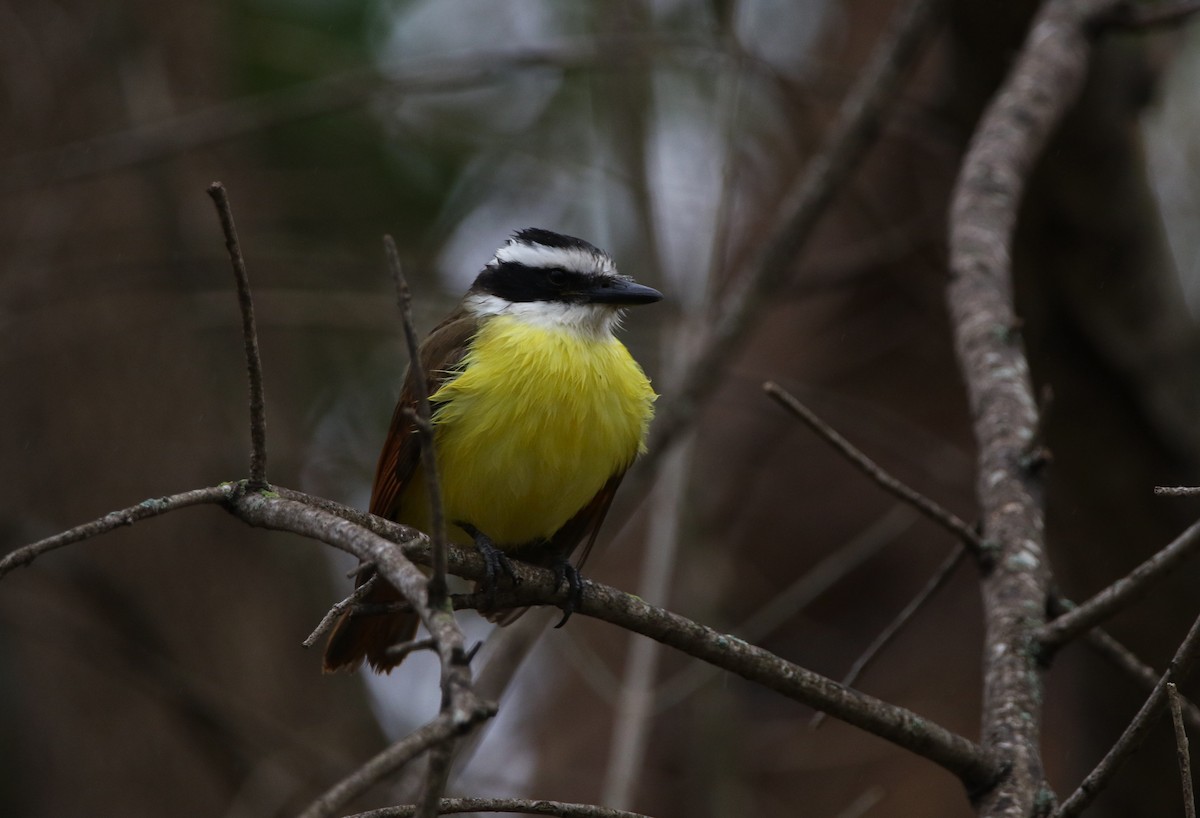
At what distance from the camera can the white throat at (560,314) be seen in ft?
11.6

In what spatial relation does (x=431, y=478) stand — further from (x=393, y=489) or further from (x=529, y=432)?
(x=393, y=489)

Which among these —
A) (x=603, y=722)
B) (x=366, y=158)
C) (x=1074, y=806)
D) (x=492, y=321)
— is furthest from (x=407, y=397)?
(x=366, y=158)

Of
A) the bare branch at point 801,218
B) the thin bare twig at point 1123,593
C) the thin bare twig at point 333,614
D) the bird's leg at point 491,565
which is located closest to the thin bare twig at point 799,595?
the bare branch at point 801,218

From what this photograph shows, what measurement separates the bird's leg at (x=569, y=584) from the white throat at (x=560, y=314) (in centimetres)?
66

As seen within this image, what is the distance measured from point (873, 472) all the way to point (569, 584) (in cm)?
77

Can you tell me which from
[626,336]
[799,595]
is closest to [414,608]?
[799,595]

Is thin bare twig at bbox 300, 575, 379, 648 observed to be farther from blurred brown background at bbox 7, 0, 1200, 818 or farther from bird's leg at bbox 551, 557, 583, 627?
blurred brown background at bbox 7, 0, 1200, 818

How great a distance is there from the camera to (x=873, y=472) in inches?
99.1

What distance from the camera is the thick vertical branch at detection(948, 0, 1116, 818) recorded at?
2.36 m

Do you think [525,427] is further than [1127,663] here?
Yes

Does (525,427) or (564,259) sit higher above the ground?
(564,259)

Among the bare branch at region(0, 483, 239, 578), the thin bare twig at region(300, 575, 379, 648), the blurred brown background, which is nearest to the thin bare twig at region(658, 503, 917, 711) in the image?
the blurred brown background

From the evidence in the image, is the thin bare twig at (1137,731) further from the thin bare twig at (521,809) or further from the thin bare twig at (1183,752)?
the thin bare twig at (521,809)

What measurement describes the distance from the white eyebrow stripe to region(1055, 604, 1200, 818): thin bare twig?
2.26m
